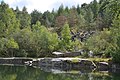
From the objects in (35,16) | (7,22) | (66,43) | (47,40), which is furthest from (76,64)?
(35,16)

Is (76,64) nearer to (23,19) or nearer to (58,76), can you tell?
(58,76)

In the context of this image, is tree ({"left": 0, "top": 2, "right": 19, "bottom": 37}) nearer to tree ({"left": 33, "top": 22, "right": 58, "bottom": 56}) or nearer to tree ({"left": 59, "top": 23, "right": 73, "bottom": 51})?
tree ({"left": 33, "top": 22, "right": 58, "bottom": 56})

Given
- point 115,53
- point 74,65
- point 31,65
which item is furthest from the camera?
point 31,65

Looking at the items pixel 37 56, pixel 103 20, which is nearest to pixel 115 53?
pixel 37 56

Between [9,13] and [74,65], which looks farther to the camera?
[9,13]

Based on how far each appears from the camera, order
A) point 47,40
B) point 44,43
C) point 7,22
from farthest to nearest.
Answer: point 7,22 → point 47,40 → point 44,43

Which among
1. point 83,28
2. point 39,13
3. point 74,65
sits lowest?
point 74,65

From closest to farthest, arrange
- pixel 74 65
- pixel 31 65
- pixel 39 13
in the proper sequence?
1. pixel 74 65
2. pixel 31 65
3. pixel 39 13

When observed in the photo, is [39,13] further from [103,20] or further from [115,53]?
[115,53]

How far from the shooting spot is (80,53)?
47.0 m

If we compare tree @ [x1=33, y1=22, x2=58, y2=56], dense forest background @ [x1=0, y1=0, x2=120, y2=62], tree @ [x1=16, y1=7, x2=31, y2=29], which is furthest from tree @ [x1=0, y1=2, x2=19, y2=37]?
tree @ [x1=16, y1=7, x2=31, y2=29]

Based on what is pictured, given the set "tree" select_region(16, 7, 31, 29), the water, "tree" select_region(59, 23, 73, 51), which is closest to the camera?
the water

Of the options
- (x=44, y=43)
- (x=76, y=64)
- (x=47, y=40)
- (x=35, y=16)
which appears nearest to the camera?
(x=76, y=64)

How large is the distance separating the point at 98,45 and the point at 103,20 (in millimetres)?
22843
